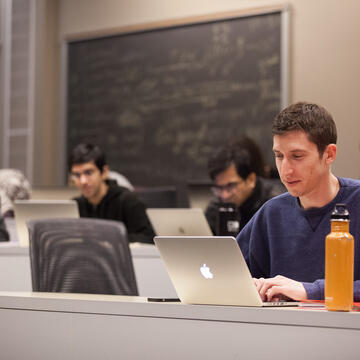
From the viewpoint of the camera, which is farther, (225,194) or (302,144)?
(225,194)

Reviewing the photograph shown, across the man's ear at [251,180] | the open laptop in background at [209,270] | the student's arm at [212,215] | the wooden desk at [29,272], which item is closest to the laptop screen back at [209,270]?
the open laptop in background at [209,270]

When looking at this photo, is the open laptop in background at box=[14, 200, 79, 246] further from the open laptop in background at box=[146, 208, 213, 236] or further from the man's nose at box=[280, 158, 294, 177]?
the man's nose at box=[280, 158, 294, 177]

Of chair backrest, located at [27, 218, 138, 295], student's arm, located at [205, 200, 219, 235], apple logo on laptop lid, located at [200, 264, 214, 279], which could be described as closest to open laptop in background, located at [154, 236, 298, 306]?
apple logo on laptop lid, located at [200, 264, 214, 279]

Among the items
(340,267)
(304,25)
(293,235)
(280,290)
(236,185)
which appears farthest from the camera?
(304,25)

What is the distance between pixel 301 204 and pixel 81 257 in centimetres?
93

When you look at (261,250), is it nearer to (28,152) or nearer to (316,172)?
(316,172)

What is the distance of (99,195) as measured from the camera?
160 inches

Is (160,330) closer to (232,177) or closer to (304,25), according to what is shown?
(232,177)

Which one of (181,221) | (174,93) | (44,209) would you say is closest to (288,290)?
(181,221)

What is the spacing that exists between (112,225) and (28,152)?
3.49 meters

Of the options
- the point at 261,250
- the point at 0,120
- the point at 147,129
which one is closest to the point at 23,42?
the point at 0,120

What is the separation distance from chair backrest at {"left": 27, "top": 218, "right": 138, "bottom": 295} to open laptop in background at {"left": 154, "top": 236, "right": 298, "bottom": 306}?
1021mm

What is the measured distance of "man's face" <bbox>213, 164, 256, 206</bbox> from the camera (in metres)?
3.30

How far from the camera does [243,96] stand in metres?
4.79
